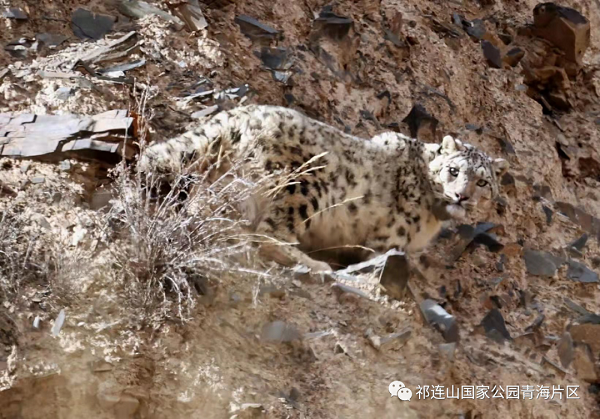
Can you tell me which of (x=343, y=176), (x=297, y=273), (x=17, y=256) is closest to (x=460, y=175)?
(x=343, y=176)

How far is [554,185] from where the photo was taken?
405 inches

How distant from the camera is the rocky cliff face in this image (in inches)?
190

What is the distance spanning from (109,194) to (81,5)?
2872mm

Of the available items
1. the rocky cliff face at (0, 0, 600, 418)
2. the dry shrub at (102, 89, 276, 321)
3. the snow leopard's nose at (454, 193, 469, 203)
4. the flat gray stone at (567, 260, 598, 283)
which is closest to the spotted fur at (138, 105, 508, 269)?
the snow leopard's nose at (454, 193, 469, 203)

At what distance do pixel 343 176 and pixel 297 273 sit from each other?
3.72 feet

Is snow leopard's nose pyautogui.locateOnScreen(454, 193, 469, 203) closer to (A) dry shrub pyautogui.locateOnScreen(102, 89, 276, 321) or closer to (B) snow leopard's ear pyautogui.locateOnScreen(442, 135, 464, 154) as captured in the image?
(B) snow leopard's ear pyautogui.locateOnScreen(442, 135, 464, 154)

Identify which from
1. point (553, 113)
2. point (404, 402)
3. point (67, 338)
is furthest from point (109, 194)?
point (553, 113)

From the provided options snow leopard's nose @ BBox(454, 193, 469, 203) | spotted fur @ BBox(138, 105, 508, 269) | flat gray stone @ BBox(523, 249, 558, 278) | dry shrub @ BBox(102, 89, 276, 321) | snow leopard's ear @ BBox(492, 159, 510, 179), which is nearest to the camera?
dry shrub @ BBox(102, 89, 276, 321)

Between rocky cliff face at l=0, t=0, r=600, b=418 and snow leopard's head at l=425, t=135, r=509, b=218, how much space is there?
721mm

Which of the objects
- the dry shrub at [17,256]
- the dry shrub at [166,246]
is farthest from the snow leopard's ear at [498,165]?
the dry shrub at [17,256]

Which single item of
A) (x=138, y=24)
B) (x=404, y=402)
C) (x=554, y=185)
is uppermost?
(x=138, y=24)

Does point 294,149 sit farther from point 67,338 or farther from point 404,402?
point 67,338

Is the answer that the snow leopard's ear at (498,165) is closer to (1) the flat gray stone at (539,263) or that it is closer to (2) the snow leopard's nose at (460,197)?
(2) the snow leopard's nose at (460,197)

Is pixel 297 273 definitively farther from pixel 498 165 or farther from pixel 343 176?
pixel 498 165
